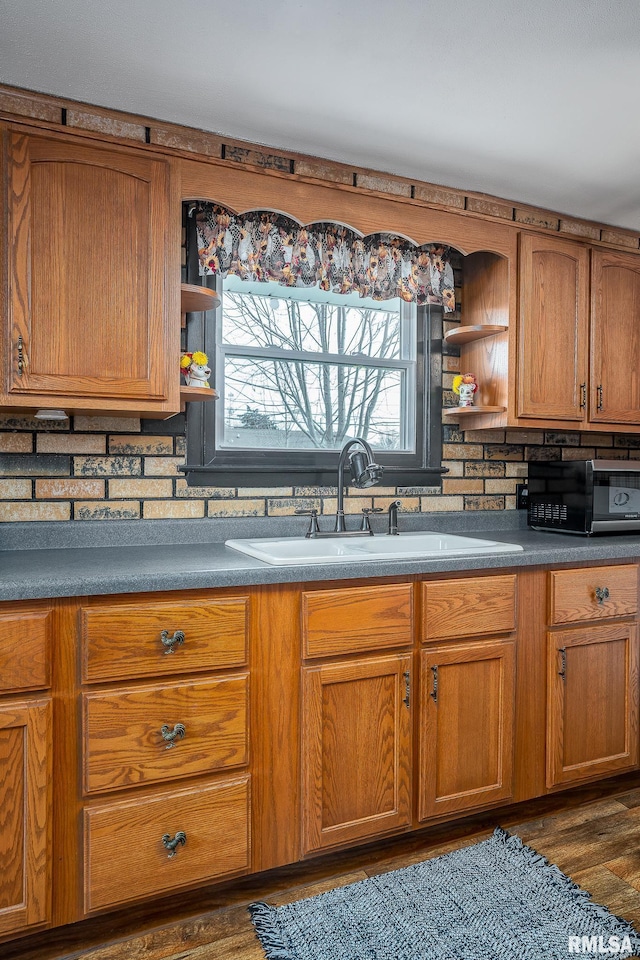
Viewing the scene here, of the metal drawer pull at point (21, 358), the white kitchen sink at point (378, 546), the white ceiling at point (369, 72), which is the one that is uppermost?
the white ceiling at point (369, 72)

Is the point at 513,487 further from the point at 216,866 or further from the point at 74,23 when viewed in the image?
the point at 74,23

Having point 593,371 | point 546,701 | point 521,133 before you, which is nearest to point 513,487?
point 593,371

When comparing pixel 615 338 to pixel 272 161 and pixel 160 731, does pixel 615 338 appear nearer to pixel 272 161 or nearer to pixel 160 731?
pixel 272 161

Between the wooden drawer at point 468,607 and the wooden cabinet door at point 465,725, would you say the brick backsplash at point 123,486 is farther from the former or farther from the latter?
the wooden cabinet door at point 465,725

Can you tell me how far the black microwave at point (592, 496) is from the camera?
243cm

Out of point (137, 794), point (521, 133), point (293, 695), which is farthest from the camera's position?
point (521, 133)

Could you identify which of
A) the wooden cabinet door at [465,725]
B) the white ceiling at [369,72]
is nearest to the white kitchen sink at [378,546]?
the wooden cabinet door at [465,725]

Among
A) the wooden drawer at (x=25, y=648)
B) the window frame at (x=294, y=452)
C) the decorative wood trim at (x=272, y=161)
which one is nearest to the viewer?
the wooden drawer at (x=25, y=648)

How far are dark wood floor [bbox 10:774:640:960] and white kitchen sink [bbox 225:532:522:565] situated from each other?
0.91 m

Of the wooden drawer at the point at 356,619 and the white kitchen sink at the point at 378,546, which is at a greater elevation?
the white kitchen sink at the point at 378,546

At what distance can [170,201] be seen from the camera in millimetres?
1905

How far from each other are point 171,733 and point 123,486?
2.91ft

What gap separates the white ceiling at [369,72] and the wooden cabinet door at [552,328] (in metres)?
0.35

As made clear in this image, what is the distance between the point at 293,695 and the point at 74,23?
186 centimetres
